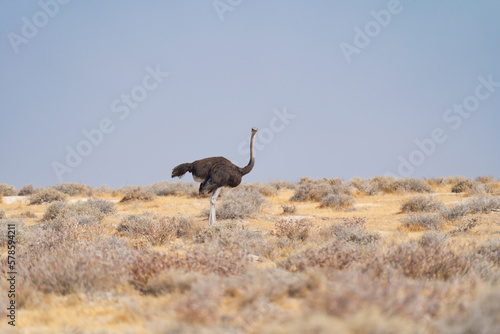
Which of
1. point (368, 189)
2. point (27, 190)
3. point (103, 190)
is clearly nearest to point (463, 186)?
point (368, 189)

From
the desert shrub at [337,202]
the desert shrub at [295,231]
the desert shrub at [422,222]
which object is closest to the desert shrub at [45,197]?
the desert shrub at [337,202]

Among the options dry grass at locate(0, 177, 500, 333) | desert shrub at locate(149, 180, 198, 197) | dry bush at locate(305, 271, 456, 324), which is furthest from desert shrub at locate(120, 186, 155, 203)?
dry bush at locate(305, 271, 456, 324)

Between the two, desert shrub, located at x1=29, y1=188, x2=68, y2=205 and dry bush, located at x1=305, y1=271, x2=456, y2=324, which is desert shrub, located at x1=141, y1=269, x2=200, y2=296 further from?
desert shrub, located at x1=29, y1=188, x2=68, y2=205

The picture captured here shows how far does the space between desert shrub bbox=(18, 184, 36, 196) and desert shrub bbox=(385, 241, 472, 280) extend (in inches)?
1076

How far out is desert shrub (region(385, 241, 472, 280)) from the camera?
16.4 ft

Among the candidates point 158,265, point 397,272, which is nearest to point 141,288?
point 158,265

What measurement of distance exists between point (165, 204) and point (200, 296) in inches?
687

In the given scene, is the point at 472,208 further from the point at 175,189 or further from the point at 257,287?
the point at 175,189

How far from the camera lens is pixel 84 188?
28.0 metres

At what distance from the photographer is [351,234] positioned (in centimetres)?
898

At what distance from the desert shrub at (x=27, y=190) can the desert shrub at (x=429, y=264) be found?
89.6 feet

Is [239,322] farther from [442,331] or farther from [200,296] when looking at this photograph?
[442,331]

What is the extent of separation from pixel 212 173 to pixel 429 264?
6.76m

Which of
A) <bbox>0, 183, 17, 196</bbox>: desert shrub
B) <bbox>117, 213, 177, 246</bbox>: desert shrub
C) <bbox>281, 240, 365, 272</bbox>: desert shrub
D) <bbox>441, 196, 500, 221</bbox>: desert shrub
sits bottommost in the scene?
<bbox>441, 196, 500, 221</bbox>: desert shrub
